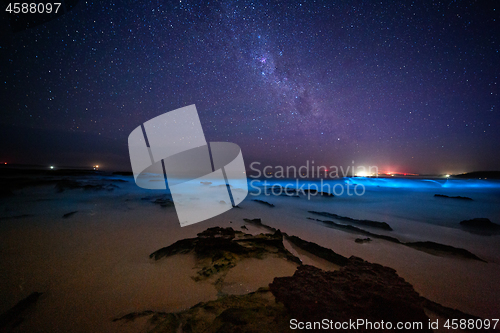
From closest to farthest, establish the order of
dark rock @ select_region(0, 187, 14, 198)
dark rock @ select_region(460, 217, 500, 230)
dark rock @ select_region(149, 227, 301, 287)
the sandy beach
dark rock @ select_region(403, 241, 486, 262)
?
the sandy beach → dark rock @ select_region(149, 227, 301, 287) → dark rock @ select_region(403, 241, 486, 262) → dark rock @ select_region(460, 217, 500, 230) → dark rock @ select_region(0, 187, 14, 198)

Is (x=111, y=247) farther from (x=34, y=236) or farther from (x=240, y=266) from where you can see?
(x=240, y=266)

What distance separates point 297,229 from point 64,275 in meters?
3.73

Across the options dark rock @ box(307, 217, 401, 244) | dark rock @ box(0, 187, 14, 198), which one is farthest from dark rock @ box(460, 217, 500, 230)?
dark rock @ box(0, 187, 14, 198)

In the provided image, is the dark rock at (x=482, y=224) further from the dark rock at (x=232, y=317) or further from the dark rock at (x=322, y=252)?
the dark rock at (x=232, y=317)

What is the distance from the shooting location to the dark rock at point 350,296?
1.10 meters

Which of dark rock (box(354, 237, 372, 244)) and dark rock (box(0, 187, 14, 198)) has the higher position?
dark rock (box(0, 187, 14, 198))

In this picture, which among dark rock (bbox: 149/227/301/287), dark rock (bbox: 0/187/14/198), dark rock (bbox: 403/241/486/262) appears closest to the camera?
dark rock (bbox: 149/227/301/287)

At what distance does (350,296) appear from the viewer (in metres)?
1.24

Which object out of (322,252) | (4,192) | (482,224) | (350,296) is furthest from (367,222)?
(4,192)

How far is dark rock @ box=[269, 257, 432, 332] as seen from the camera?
1.10m

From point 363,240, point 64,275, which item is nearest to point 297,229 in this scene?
point 363,240

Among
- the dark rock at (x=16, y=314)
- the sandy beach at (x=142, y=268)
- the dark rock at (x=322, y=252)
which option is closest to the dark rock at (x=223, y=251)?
the sandy beach at (x=142, y=268)

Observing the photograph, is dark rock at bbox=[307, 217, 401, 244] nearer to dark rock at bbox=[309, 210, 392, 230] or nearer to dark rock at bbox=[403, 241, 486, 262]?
dark rock at bbox=[403, 241, 486, 262]

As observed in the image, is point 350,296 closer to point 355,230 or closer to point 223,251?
point 223,251
